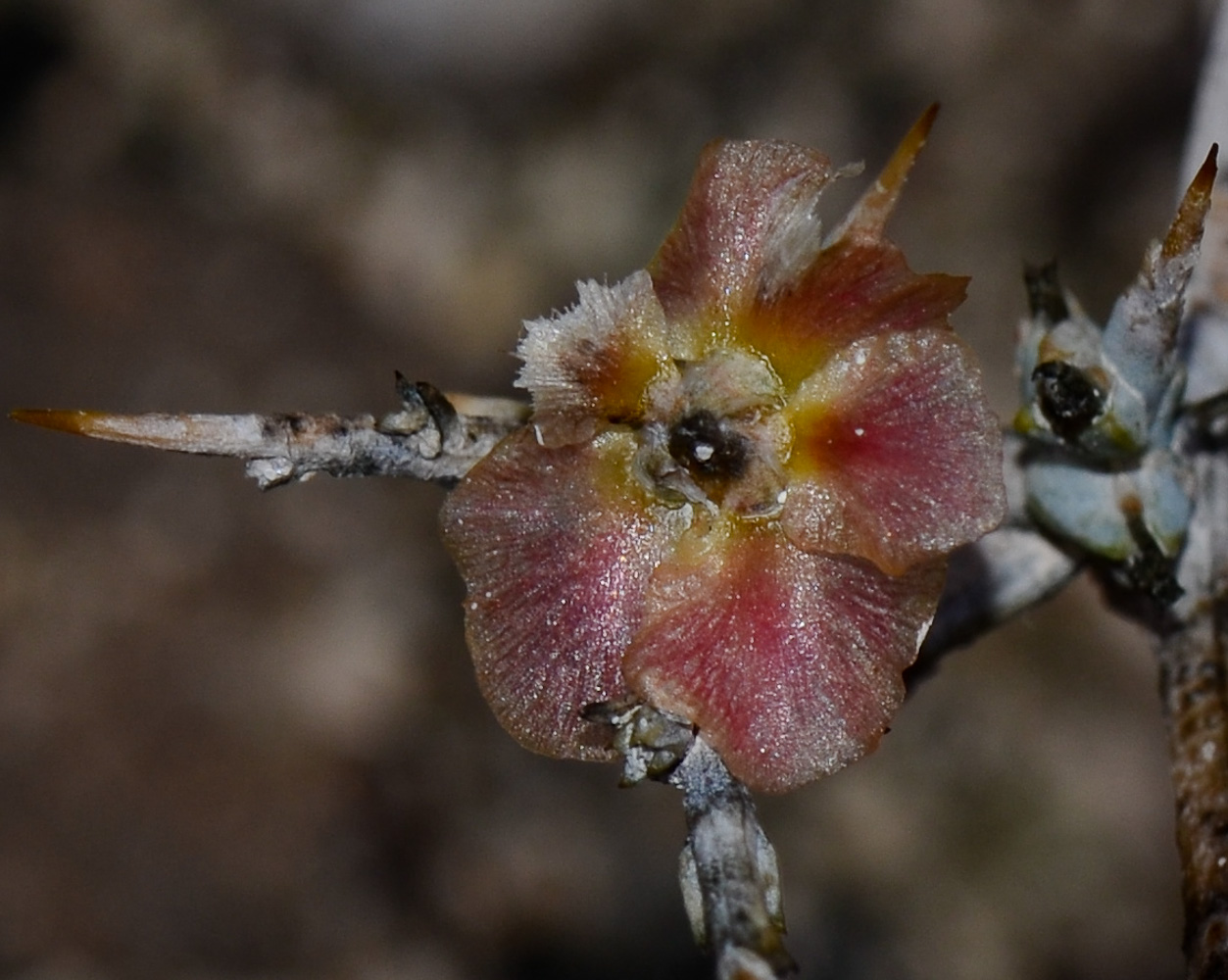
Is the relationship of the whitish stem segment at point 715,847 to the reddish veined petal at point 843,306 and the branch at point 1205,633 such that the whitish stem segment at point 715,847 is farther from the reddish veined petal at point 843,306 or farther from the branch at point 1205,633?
the branch at point 1205,633

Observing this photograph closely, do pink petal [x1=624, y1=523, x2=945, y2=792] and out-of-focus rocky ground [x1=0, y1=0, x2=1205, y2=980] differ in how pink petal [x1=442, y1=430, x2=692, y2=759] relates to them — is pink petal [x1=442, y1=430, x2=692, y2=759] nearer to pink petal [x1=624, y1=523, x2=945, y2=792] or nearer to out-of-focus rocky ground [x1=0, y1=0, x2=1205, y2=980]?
pink petal [x1=624, y1=523, x2=945, y2=792]

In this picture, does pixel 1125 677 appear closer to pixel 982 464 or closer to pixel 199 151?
pixel 982 464

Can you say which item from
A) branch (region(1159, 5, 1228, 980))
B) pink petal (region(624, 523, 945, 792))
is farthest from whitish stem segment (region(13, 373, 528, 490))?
branch (region(1159, 5, 1228, 980))

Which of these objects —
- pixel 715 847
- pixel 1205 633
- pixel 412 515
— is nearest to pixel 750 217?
pixel 715 847

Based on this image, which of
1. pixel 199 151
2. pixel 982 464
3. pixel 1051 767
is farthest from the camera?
pixel 199 151

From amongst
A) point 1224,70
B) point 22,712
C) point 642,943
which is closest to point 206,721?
point 22,712

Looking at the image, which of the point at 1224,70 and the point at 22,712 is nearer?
the point at 1224,70
